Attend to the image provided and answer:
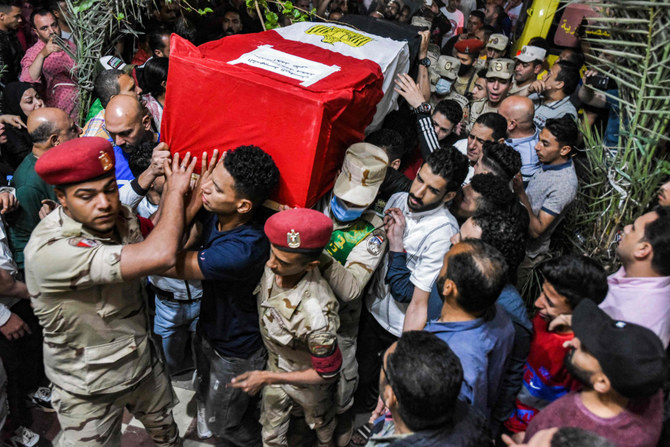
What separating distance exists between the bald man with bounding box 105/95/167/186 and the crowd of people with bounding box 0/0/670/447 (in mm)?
13

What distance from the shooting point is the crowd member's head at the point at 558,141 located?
3311 mm

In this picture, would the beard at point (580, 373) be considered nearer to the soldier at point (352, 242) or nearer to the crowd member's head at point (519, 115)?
the soldier at point (352, 242)

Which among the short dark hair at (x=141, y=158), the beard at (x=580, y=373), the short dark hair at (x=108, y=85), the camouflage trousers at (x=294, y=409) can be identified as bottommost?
the camouflage trousers at (x=294, y=409)

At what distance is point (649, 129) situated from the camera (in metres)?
2.62

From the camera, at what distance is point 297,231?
1.96 meters

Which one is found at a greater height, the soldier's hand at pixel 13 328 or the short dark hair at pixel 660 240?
the short dark hair at pixel 660 240

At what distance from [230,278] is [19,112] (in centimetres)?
310

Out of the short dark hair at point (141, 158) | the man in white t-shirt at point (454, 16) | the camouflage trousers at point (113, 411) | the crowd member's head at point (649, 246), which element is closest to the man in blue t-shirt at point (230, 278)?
the camouflage trousers at point (113, 411)

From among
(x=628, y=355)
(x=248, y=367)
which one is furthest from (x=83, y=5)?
(x=628, y=355)

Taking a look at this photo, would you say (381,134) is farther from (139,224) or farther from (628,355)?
(628,355)

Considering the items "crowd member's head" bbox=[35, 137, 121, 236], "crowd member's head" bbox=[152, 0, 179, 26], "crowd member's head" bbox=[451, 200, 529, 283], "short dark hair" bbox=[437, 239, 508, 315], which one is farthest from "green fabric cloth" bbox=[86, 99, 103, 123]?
"short dark hair" bbox=[437, 239, 508, 315]

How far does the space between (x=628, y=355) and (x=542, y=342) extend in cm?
65

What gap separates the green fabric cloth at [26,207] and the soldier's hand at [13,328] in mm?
352

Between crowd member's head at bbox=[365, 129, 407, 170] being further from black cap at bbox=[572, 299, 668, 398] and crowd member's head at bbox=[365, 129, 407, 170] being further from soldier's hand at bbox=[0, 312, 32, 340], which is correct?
soldier's hand at bbox=[0, 312, 32, 340]
